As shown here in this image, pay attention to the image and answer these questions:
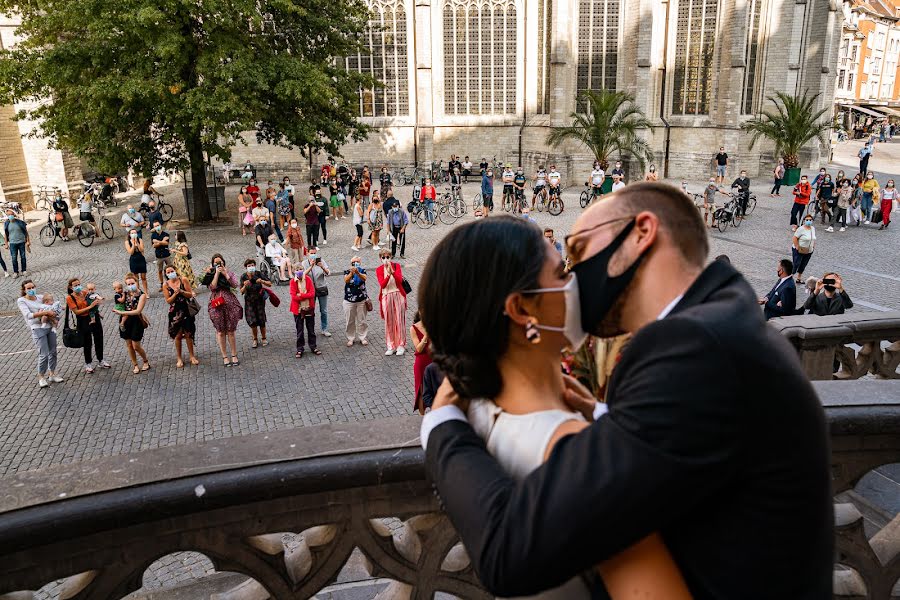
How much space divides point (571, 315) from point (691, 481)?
0.47m

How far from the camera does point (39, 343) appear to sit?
32.3ft

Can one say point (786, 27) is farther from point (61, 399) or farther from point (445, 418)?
point (445, 418)

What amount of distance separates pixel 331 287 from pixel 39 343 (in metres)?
6.36

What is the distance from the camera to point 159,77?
1894cm

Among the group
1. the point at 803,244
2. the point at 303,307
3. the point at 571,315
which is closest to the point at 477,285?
the point at 571,315

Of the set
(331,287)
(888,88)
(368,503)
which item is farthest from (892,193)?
(888,88)

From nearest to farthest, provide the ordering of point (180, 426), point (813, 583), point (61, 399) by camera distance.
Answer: point (813, 583)
point (180, 426)
point (61, 399)

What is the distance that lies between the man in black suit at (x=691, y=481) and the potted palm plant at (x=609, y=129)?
28.8 meters

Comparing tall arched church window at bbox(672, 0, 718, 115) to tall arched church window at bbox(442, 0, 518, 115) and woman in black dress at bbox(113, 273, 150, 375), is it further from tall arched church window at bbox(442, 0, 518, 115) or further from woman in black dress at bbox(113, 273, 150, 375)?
woman in black dress at bbox(113, 273, 150, 375)

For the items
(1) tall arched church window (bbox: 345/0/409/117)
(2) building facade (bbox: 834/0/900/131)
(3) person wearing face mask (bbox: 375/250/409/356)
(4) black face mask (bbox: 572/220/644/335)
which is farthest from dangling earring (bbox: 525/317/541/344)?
(2) building facade (bbox: 834/0/900/131)

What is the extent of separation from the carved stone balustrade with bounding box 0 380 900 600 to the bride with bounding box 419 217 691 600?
78 centimetres

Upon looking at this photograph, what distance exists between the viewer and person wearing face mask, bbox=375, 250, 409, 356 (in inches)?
424

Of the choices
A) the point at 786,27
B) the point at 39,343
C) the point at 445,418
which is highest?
the point at 786,27

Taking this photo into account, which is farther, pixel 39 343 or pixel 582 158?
pixel 582 158
